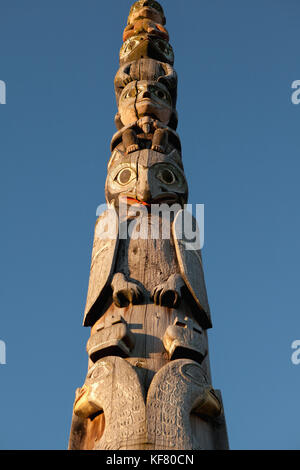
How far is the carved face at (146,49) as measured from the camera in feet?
33.3

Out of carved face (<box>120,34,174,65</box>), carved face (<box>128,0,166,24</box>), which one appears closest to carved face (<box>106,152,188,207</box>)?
carved face (<box>120,34,174,65</box>)

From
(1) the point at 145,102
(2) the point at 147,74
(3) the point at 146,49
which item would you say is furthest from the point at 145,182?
(3) the point at 146,49

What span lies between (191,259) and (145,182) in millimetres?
1231

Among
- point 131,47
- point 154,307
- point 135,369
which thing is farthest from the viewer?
point 131,47

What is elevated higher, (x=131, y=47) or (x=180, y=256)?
(x=131, y=47)

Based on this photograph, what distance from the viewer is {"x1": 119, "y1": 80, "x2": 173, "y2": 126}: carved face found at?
8164 millimetres

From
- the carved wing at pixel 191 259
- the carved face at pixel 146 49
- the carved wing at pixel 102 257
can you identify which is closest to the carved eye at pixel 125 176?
the carved wing at pixel 102 257

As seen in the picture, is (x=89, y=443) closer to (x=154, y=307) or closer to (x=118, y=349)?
(x=118, y=349)

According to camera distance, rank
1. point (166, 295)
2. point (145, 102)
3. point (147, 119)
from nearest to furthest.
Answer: point (166, 295), point (147, 119), point (145, 102)

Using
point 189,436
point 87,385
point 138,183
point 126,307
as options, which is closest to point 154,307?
point 126,307

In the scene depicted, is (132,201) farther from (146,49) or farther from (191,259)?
(146,49)

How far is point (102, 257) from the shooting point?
5.56 m

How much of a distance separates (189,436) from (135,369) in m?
0.69

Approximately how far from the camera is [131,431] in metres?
3.66
